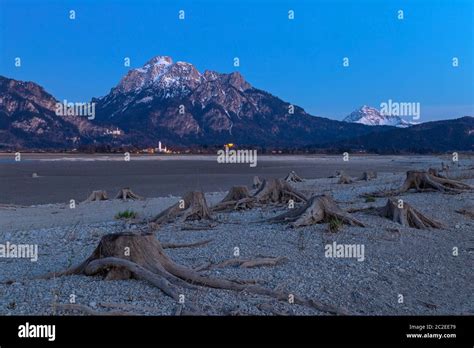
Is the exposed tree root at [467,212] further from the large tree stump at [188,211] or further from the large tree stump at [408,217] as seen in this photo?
the large tree stump at [188,211]

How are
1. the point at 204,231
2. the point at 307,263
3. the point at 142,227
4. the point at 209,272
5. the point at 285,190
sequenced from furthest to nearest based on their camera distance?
the point at 285,190, the point at 142,227, the point at 204,231, the point at 307,263, the point at 209,272

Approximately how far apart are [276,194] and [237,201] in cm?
195

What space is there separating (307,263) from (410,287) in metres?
1.73

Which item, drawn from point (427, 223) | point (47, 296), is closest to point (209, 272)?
point (47, 296)

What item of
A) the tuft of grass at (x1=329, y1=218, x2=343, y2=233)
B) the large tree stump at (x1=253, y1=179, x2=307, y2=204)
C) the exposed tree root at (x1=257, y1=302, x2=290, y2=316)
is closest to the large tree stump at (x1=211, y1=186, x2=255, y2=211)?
the large tree stump at (x1=253, y1=179, x2=307, y2=204)

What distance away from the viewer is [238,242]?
11766mm

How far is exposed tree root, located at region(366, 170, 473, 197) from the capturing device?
2039 centimetres

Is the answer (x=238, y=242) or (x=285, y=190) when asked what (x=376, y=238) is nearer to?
(x=238, y=242)

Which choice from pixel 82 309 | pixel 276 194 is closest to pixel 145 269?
pixel 82 309

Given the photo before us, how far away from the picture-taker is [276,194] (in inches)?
763

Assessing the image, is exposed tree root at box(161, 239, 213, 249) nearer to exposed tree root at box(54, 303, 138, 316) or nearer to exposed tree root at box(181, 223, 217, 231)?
exposed tree root at box(181, 223, 217, 231)

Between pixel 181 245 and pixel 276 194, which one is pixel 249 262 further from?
pixel 276 194

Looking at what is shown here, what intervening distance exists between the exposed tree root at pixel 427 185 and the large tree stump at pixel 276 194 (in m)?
3.06

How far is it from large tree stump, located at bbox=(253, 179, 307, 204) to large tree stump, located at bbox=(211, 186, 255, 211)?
1.42ft
